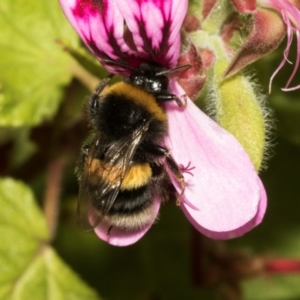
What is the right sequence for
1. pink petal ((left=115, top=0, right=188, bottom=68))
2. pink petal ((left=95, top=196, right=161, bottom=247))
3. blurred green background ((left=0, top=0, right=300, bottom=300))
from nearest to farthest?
pink petal ((left=115, top=0, right=188, bottom=68)) → pink petal ((left=95, top=196, right=161, bottom=247)) → blurred green background ((left=0, top=0, right=300, bottom=300))

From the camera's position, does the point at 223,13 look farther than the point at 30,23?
No

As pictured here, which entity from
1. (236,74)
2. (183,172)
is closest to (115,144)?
(183,172)

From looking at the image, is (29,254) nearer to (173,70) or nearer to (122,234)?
(122,234)

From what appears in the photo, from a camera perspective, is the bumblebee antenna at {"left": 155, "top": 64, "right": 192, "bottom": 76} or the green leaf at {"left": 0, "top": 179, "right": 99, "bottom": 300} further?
the green leaf at {"left": 0, "top": 179, "right": 99, "bottom": 300}

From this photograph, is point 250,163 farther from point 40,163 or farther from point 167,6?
point 40,163

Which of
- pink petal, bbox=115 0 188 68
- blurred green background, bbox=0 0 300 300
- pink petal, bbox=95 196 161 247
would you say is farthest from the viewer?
blurred green background, bbox=0 0 300 300

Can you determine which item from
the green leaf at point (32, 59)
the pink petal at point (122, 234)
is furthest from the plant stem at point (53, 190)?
the pink petal at point (122, 234)

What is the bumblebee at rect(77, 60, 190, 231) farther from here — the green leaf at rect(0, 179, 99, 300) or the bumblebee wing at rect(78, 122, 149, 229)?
the green leaf at rect(0, 179, 99, 300)

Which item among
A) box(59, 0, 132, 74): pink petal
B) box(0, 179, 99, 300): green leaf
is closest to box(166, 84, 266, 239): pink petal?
box(59, 0, 132, 74): pink petal
